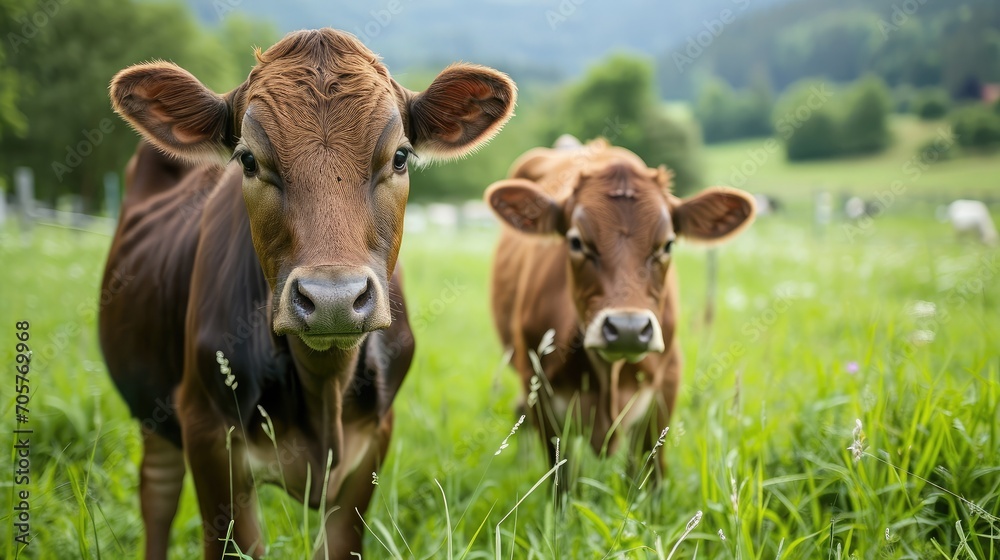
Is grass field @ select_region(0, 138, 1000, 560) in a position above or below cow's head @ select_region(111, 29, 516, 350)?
below

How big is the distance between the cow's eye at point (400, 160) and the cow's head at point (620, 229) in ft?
4.49

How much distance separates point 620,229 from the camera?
362 centimetres

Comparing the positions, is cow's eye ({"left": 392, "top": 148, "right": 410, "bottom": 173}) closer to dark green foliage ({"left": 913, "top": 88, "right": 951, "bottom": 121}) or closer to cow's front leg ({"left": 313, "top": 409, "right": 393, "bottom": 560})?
cow's front leg ({"left": 313, "top": 409, "right": 393, "bottom": 560})

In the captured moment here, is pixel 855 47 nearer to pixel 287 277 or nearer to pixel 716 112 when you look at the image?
pixel 716 112

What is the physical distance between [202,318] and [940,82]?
92.8 feet

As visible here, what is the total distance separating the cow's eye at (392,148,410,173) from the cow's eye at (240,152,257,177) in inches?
17.4

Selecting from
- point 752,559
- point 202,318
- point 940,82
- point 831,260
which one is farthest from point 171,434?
point 940,82

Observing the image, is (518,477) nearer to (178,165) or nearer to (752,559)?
(752,559)

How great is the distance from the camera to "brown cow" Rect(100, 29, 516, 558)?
6.77ft

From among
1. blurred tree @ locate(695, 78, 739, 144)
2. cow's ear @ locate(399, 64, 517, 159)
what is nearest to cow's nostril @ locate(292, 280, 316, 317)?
cow's ear @ locate(399, 64, 517, 159)

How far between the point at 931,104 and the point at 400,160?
29.4m

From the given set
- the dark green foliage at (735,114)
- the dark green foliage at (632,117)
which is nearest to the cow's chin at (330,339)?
the dark green foliage at (632,117)

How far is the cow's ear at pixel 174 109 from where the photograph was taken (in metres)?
2.41

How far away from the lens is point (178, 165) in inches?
160
